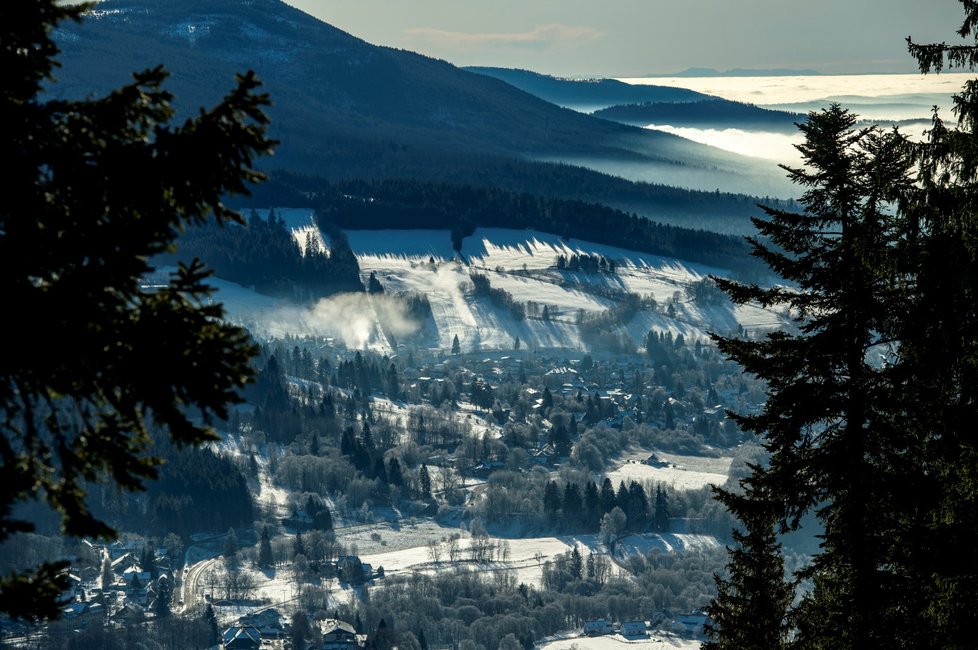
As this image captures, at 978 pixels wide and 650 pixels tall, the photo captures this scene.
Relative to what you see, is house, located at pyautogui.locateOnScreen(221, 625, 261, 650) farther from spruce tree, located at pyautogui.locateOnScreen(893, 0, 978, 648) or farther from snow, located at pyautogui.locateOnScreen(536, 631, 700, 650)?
spruce tree, located at pyautogui.locateOnScreen(893, 0, 978, 648)

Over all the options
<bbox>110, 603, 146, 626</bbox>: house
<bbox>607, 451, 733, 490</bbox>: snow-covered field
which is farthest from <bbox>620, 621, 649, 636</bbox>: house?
<bbox>607, 451, 733, 490</bbox>: snow-covered field

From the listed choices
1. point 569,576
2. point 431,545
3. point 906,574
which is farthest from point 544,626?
point 906,574

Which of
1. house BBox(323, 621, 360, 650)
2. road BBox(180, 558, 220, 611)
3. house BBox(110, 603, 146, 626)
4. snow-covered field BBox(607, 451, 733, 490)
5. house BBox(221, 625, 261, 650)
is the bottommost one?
snow-covered field BBox(607, 451, 733, 490)

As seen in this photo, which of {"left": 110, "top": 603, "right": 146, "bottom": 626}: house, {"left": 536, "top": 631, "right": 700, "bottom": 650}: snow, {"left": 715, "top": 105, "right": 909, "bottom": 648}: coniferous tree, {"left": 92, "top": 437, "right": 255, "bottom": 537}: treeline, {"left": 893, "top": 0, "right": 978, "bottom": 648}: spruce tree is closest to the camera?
{"left": 893, "top": 0, "right": 978, "bottom": 648}: spruce tree

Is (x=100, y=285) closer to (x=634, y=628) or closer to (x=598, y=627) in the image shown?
(x=634, y=628)

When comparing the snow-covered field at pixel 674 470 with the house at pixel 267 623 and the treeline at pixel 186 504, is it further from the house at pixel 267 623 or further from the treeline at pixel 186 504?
the house at pixel 267 623

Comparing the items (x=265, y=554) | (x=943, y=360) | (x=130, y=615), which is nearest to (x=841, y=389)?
(x=943, y=360)
